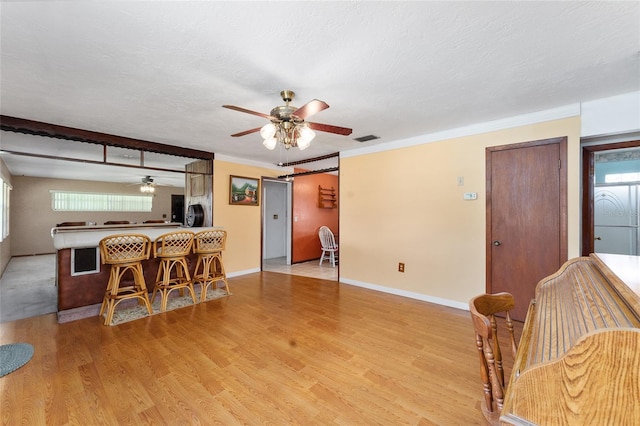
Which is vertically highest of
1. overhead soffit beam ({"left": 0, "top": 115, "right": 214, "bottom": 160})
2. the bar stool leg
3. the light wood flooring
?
overhead soffit beam ({"left": 0, "top": 115, "right": 214, "bottom": 160})

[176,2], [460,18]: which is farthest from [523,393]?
[176,2]

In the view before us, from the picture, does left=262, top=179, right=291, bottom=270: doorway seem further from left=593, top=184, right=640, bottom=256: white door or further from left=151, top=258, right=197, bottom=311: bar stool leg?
left=593, top=184, right=640, bottom=256: white door

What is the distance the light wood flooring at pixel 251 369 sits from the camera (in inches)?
63.9

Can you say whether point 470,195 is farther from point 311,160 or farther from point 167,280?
point 167,280

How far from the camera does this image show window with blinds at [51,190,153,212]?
313 inches

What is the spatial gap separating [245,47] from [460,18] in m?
1.29

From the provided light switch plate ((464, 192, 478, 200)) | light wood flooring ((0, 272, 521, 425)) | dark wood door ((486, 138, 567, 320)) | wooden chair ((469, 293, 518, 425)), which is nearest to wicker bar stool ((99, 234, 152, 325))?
light wood flooring ((0, 272, 521, 425))

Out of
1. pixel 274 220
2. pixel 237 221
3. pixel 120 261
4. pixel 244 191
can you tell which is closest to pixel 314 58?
pixel 120 261

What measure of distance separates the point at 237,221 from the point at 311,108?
3.68 meters

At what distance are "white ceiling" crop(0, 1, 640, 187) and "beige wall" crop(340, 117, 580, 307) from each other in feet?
1.76

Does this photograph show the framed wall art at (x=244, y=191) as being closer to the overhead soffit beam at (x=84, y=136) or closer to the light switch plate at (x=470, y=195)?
the overhead soffit beam at (x=84, y=136)

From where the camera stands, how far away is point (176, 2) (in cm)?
135

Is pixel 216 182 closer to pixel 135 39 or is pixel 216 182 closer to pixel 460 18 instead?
pixel 135 39

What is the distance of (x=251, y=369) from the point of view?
2.08 metres
